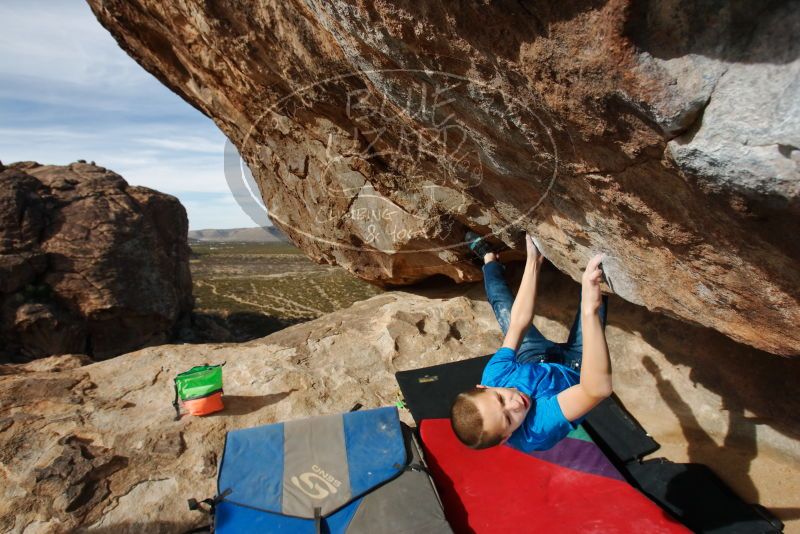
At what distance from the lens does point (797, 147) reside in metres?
1.43

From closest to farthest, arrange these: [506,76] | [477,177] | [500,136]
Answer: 1. [506,76]
2. [500,136]
3. [477,177]

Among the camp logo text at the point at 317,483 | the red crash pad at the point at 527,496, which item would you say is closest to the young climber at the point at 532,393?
the red crash pad at the point at 527,496

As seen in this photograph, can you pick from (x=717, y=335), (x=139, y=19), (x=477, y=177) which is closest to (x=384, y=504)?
(x=477, y=177)

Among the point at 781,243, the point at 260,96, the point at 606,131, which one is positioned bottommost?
the point at 781,243

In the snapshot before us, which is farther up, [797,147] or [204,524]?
[797,147]

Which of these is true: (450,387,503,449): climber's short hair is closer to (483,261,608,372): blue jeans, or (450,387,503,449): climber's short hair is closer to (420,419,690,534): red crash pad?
(483,261,608,372): blue jeans

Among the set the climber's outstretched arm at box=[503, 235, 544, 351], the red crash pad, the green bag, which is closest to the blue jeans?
the climber's outstretched arm at box=[503, 235, 544, 351]

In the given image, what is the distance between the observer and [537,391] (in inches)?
104

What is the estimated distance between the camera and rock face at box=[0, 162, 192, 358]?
16859 mm

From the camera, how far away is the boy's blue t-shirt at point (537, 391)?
2.41 m

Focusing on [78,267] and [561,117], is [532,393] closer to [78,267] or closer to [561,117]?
[561,117]

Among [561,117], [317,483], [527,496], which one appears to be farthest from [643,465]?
[561,117]

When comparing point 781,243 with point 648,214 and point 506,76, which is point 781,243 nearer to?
point 648,214

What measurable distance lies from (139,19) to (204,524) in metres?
→ 5.04
